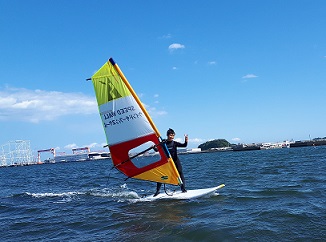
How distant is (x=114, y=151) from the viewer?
1144 cm

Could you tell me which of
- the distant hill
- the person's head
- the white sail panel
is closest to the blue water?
the person's head

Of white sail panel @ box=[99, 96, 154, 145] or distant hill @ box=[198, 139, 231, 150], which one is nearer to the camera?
white sail panel @ box=[99, 96, 154, 145]

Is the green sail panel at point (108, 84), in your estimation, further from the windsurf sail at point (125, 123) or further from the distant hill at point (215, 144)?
the distant hill at point (215, 144)

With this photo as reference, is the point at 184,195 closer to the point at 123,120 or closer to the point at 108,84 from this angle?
the point at 123,120

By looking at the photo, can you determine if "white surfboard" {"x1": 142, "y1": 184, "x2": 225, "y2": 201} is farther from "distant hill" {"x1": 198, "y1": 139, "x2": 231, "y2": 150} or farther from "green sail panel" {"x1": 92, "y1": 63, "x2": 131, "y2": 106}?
"distant hill" {"x1": 198, "y1": 139, "x2": 231, "y2": 150}

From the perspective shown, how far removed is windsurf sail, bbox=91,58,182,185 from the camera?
11070 millimetres

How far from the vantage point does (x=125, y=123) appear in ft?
36.7

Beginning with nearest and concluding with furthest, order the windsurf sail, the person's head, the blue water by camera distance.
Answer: the blue water
the windsurf sail
the person's head

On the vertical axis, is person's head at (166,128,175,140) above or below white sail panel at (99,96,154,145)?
below

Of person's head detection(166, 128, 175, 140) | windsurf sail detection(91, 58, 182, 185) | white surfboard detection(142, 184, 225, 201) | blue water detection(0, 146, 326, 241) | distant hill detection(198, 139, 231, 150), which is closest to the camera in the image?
blue water detection(0, 146, 326, 241)

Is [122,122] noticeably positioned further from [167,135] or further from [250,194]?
[250,194]

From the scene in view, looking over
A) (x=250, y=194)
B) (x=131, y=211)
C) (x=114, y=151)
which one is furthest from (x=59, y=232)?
(x=250, y=194)

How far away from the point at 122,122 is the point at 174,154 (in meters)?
2.10

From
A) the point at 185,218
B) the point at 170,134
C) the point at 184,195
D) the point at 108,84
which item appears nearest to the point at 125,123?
A: the point at 108,84
